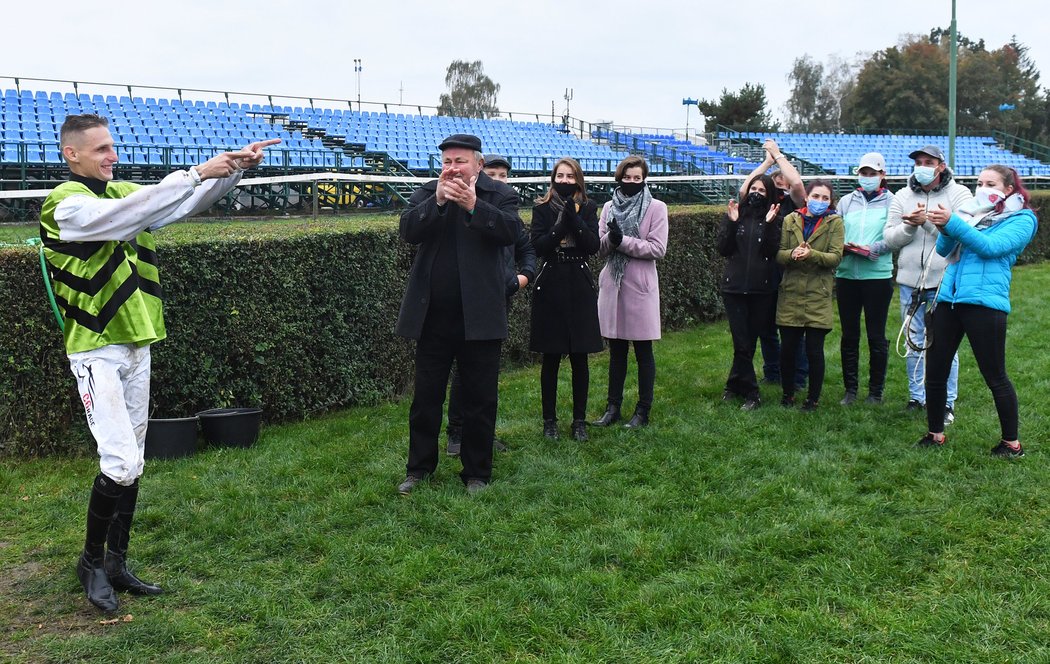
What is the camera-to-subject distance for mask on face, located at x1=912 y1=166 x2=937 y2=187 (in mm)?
6277

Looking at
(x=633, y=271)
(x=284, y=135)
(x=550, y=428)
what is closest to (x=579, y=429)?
(x=550, y=428)

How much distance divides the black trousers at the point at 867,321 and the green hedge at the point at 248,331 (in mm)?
3488

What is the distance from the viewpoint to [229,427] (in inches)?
233

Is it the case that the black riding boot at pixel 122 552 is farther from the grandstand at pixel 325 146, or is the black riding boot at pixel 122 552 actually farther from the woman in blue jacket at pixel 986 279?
the grandstand at pixel 325 146

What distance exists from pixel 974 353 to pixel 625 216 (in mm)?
2452

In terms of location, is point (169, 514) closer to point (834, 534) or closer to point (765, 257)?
point (834, 534)

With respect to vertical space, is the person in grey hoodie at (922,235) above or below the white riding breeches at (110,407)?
above

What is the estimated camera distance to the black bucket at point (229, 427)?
5871mm

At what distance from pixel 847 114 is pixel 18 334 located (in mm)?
62916

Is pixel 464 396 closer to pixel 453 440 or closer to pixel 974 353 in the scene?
pixel 453 440

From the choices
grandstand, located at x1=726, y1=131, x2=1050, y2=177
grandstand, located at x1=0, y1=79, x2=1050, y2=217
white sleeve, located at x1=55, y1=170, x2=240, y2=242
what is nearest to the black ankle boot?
white sleeve, located at x1=55, y1=170, x2=240, y2=242

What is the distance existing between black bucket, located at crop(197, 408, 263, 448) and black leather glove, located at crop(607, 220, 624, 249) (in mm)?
2723

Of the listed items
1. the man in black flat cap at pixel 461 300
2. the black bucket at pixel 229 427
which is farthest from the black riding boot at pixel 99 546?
the black bucket at pixel 229 427

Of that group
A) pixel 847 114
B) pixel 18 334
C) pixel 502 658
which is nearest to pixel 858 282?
pixel 502 658
